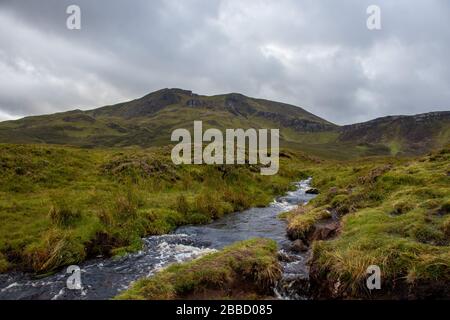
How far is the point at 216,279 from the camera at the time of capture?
1379 centimetres

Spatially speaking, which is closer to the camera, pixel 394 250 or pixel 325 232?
pixel 394 250

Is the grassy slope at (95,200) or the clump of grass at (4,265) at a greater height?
the grassy slope at (95,200)

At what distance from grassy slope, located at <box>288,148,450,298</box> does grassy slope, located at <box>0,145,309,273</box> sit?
983 centimetres

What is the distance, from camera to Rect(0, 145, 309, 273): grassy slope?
60.2ft

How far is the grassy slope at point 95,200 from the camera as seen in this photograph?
1834 centimetres

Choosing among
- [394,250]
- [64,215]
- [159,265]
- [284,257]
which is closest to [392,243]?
[394,250]

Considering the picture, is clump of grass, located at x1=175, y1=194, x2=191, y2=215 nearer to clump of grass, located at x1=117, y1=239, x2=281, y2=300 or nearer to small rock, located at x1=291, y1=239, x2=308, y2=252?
small rock, located at x1=291, y1=239, x2=308, y2=252

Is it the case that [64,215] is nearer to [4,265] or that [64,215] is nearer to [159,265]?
[4,265]

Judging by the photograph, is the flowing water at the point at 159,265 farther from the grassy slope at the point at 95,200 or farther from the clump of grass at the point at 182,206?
the clump of grass at the point at 182,206

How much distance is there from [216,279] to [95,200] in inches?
585

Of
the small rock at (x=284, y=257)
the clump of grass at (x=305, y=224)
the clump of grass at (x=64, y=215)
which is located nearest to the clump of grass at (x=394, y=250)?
the clump of grass at (x=305, y=224)

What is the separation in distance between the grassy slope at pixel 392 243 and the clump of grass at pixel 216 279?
211cm
